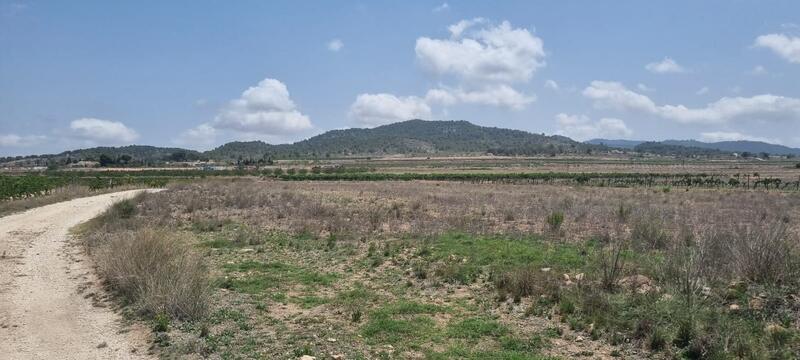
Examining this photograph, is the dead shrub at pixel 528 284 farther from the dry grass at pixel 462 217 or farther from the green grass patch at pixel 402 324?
the dry grass at pixel 462 217

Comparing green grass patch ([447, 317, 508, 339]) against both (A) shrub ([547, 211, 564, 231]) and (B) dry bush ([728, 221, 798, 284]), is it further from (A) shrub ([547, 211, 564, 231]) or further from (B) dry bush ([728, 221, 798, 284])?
(A) shrub ([547, 211, 564, 231])

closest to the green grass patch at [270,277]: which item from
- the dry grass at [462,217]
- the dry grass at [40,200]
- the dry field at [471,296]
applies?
the dry field at [471,296]

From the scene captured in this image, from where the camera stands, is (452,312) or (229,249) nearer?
(452,312)

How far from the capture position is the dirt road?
8359 millimetres

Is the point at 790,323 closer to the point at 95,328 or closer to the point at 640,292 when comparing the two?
the point at 640,292

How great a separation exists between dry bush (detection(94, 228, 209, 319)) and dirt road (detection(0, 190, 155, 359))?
0.53m

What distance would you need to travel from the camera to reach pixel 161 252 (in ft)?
38.4

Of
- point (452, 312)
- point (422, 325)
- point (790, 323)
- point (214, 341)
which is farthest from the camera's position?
point (452, 312)

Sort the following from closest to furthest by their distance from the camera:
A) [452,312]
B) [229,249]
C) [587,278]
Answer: [452,312] → [587,278] → [229,249]

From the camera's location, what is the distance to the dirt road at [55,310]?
8.36 metres

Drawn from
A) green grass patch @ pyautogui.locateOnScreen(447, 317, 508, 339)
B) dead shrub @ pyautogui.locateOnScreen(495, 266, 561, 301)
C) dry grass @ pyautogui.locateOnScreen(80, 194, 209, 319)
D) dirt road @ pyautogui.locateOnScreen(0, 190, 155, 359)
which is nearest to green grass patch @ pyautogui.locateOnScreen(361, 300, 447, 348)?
green grass patch @ pyautogui.locateOnScreen(447, 317, 508, 339)

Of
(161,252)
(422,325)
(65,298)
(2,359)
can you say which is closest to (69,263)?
(65,298)

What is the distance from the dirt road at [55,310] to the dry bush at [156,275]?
1.74 feet

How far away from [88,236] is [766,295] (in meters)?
21.6
